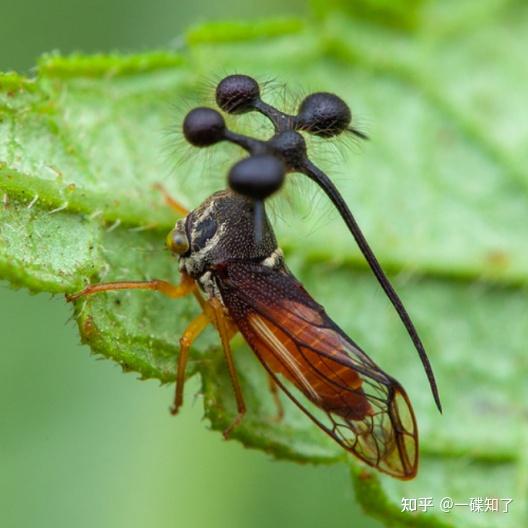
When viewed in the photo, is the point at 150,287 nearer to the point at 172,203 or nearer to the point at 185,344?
the point at 185,344

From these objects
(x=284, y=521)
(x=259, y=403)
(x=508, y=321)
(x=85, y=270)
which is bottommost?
(x=284, y=521)

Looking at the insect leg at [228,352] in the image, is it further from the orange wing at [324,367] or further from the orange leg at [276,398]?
the orange leg at [276,398]

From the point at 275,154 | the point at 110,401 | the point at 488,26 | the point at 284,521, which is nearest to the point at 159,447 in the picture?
the point at 110,401

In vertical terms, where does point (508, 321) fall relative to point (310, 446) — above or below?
above

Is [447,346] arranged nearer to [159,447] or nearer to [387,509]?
[387,509]

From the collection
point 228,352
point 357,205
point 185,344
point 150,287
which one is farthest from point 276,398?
point 357,205

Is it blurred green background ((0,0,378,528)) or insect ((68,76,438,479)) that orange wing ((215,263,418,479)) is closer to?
insect ((68,76,438,479))

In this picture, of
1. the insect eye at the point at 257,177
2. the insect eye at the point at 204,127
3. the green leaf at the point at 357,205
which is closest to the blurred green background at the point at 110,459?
the green leaf at the point at 357,205
